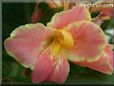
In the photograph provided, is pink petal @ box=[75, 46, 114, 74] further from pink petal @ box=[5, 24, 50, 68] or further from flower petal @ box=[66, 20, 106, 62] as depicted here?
pink petal @ box=[5, 24, 50, 68]

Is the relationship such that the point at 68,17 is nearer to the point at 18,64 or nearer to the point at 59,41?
the point at 59,41

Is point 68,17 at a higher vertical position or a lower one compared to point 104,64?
higher

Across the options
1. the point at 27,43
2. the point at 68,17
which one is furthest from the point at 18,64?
the point at 68,17

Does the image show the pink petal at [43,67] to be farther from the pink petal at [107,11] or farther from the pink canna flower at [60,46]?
the pink petal at [107,11]

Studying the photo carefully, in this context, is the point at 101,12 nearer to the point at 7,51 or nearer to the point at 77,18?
the point at 77,18

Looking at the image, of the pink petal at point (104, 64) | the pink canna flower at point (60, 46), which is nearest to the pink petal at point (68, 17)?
the pink canna flower at point (60, 46)

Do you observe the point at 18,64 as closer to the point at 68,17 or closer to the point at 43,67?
the point at 43,67

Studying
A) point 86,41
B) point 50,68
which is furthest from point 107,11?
point 50,68
